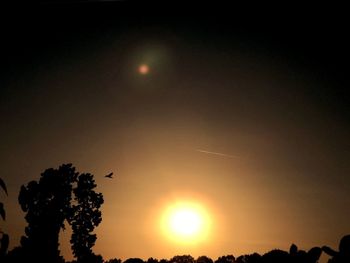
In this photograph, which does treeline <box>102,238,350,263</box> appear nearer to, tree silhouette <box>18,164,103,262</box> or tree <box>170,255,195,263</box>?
tree silhouette <box>18,164,103,262</box>

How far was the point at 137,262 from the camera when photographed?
29109mm

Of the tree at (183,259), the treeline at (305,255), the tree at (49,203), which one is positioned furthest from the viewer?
the tree at (183,259)

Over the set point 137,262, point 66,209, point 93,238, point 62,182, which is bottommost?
point 137,262

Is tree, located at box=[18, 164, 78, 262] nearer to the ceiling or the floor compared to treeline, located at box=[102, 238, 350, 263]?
nearer to the ceiling

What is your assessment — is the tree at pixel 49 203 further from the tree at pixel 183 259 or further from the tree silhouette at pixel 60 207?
the tree at pixel 183 259

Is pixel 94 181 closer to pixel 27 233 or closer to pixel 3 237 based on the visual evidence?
pixel 27 233

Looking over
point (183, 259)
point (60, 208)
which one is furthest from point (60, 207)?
point (183, 259)

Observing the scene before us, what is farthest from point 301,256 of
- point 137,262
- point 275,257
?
point 137,262

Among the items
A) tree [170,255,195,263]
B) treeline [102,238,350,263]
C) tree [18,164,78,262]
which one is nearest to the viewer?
treeline [102,238,350,263]

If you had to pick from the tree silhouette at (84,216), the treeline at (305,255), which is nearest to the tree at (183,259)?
the tree silhouette at (84,216)

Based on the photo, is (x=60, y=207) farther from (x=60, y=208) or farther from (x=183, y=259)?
(x=183, y=259)

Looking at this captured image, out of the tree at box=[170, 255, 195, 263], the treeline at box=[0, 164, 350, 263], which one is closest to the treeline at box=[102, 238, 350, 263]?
the treeline at box=[0, 164, 350, 263]

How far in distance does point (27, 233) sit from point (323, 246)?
36447 mm

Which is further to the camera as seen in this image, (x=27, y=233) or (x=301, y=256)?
(x=27, y=233)
